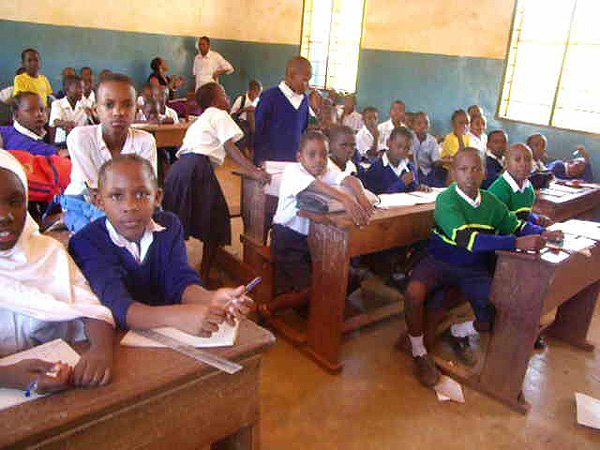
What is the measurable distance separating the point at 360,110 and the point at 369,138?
99.3 inches

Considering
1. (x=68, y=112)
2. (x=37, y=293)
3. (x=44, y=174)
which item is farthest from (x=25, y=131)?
(x=37, y=293)

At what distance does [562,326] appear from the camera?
9.55 ft

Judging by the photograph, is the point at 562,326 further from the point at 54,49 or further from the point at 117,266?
the point at 54,49

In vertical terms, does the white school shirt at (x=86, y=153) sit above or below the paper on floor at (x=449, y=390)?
above

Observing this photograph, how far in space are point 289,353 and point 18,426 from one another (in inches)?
71.9

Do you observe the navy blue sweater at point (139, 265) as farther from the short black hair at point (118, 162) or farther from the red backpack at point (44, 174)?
the red backpack at point (44, 174)

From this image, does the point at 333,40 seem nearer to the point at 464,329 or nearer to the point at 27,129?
the point at 27,129

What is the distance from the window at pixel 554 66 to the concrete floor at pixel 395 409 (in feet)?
11.9

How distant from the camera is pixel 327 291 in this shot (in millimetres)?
2387

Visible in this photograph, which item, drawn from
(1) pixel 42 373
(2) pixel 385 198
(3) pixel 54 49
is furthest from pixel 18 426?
(3) pixel 54 49

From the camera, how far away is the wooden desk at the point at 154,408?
2.90 ft

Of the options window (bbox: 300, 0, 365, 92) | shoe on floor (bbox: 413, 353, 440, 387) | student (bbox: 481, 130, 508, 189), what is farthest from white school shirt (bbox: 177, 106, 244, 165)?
window (bbox: 300, 0, 365, 92)

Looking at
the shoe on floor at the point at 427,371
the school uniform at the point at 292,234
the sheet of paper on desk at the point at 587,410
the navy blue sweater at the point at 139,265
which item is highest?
the navy blue sweater at the point at 139,265

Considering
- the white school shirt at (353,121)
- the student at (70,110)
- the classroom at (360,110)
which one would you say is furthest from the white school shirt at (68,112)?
the white school shirt at (353,121)
